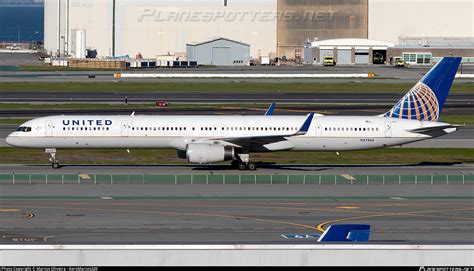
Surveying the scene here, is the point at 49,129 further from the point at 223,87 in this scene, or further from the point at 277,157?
the point at 223,87

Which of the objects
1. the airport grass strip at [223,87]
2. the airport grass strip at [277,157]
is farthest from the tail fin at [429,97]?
the airport grass strip at [223,87]

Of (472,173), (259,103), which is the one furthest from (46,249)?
(259,103)

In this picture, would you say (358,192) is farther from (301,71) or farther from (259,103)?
(301,71)

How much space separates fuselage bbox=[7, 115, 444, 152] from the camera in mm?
65750

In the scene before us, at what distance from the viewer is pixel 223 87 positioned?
5610 inches

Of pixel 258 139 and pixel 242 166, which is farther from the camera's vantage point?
pixel 242 166

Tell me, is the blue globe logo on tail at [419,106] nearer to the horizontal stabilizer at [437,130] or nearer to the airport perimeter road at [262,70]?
the horizontal stabilizer at [437,130]

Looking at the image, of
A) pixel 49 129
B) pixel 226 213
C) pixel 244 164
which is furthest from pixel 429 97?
pixel 49 129

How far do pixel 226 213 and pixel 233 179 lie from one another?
11.6m

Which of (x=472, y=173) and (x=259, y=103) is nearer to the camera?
(x=472, y=173)

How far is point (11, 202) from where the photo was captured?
53.1 metres

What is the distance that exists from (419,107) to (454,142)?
1550 centimetres

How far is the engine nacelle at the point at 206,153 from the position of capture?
63406 mm

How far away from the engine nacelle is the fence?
1.24 meters
